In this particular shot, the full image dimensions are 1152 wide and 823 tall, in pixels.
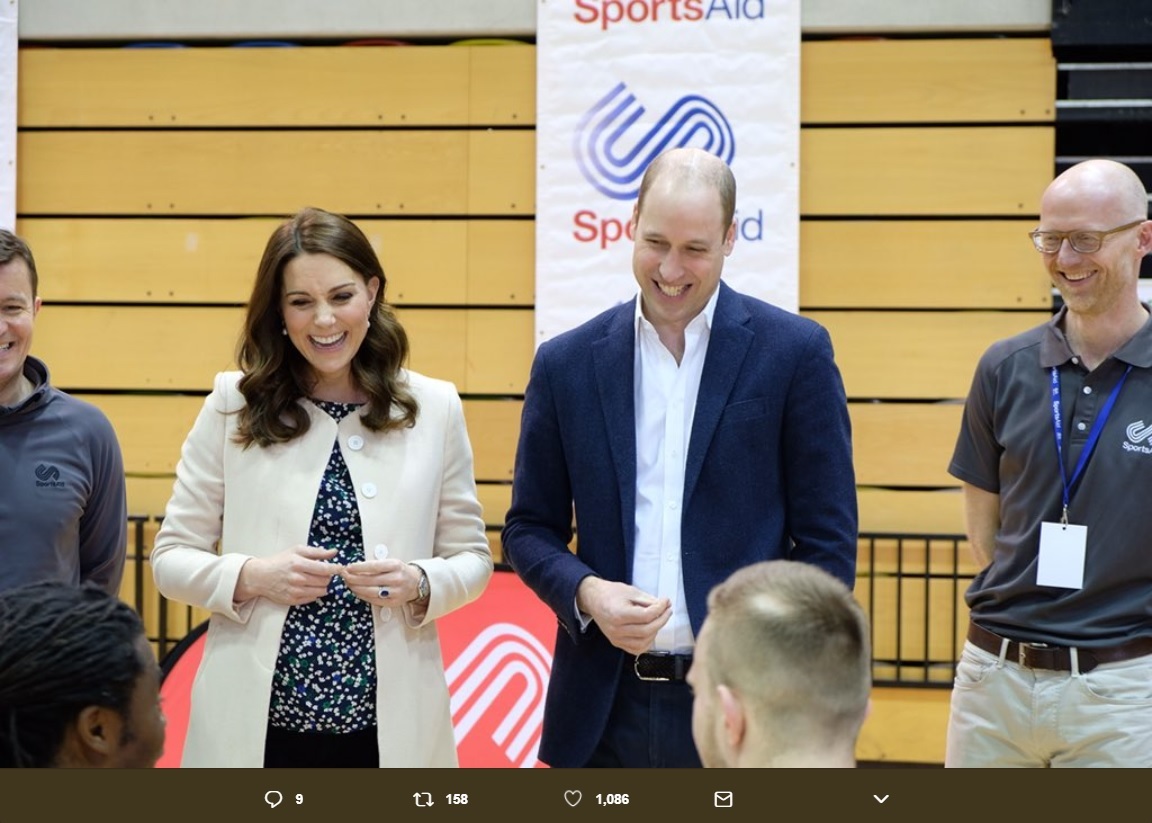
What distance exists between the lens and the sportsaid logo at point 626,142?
4910 millimetres

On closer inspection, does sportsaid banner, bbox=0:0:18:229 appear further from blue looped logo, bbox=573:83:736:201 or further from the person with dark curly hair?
the person with dark curly hair

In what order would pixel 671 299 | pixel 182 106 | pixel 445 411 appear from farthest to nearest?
1. pixel 182 106
2. pixel 445 411
3. pixel 671 299

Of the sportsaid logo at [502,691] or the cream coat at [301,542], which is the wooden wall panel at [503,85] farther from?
the cream coat at [301,542]

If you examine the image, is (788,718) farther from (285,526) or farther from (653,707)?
(285,526)

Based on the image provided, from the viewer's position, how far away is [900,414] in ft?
16.3

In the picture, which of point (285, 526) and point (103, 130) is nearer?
point (285, 526)

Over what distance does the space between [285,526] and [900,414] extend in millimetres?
3147

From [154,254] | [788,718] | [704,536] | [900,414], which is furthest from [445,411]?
[154,254]

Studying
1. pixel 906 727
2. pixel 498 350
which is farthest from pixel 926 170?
pixel 906 727

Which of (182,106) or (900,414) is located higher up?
(182,106)

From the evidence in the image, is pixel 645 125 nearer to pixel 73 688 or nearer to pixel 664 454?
pixel 664 454

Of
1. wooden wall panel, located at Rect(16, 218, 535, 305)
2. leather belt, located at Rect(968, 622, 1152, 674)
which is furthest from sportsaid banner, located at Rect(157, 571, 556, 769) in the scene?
leather belt, located at Rect(968, 622, 1152, 674)

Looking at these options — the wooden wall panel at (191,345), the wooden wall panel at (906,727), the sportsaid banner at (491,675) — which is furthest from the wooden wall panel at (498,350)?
the wooden wall panel at (906,727)
